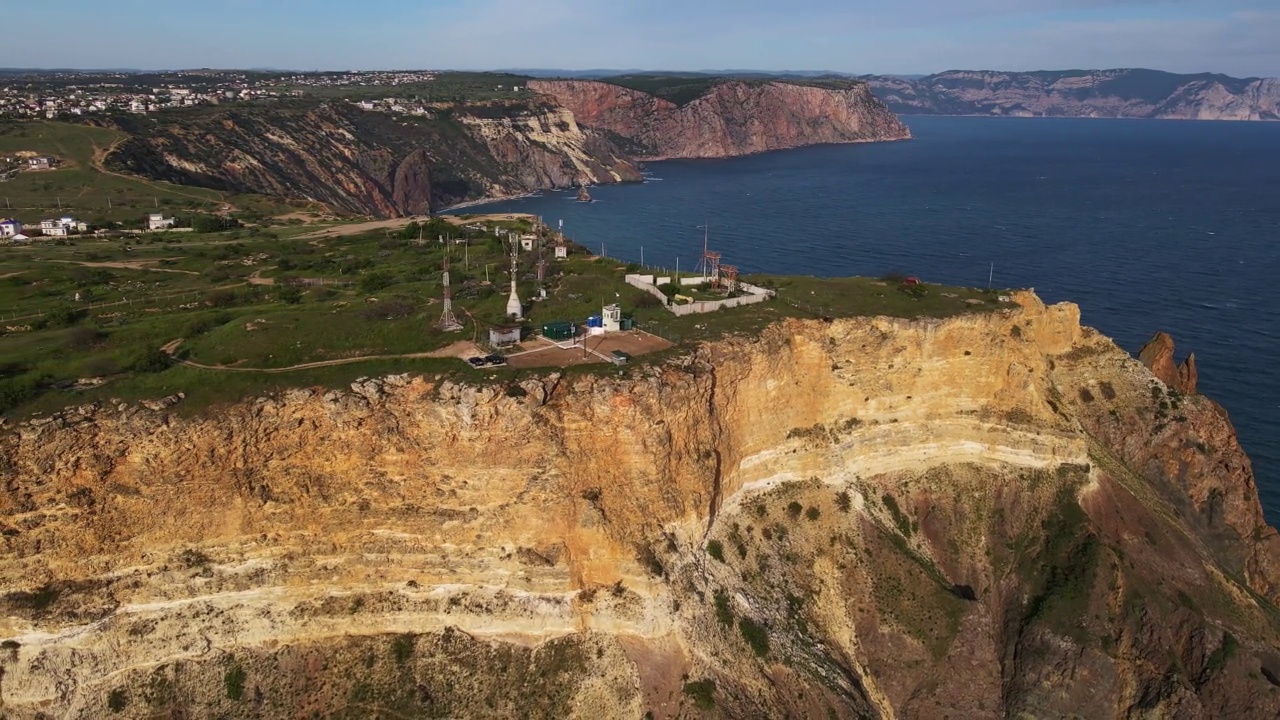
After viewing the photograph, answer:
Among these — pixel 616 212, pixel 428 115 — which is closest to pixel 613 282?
pixel 616 212

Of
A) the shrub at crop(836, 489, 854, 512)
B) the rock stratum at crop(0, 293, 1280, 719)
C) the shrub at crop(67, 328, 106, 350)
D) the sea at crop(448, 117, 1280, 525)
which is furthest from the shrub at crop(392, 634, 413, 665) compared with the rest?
the sea at crop(448, 117, 1280, 525)

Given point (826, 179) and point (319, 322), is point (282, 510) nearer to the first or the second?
point (319, 322)

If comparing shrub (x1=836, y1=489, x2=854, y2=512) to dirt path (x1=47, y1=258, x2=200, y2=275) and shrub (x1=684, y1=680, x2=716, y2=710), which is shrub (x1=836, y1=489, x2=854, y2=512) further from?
dirt path (x1=47, y1=258, x2=200, y2=275)

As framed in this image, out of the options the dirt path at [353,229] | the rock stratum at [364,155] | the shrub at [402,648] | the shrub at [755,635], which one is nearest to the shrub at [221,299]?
the shrub at [402,648]

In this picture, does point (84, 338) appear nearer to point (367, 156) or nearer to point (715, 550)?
point (715, 550)

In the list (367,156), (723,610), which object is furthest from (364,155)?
(723,610)
